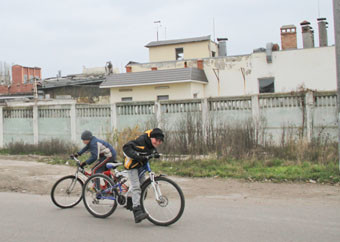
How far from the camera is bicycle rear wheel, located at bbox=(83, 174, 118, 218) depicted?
715 centimetres

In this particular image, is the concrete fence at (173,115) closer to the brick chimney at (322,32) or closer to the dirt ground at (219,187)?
the dirt ground at (219,187)

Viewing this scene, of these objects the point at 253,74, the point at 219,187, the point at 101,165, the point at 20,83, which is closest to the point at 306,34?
the point at 253,74

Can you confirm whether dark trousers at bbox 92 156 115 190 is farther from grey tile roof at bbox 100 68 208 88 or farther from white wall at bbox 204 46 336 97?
white wall at bbox 204 46 336 97

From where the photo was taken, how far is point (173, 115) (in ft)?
49.4

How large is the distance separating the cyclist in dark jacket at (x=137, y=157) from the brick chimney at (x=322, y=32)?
28.1m

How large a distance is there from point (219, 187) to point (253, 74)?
20596 millimetres

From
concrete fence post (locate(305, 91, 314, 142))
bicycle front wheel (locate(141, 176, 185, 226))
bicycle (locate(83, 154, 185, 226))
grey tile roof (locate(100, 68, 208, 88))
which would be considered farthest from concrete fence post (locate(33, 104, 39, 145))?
bicycle front wheel (locate(141, 176, 185, 226))

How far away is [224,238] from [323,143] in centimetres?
767

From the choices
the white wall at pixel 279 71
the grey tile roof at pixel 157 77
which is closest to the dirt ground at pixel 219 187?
the grey tile roof at pixel 157 77

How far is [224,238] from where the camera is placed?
19.0 feet

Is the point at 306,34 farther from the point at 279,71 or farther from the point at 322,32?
the point at 279,71

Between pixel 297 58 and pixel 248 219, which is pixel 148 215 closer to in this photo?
pixel 248 219

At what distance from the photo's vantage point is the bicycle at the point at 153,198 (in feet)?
21.3

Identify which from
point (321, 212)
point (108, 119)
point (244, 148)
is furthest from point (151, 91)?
point (321, 212)
